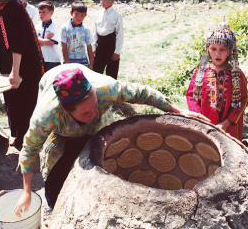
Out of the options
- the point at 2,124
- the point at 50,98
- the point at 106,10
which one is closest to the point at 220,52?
the point at 50,98

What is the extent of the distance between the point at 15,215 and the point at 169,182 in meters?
1.21

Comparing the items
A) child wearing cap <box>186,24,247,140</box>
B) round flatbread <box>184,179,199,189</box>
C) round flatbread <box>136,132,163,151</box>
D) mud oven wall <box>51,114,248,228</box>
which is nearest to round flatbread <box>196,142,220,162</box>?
mud oven wall <box>51,114,248,228</box>

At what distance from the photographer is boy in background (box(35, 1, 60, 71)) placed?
5246mm

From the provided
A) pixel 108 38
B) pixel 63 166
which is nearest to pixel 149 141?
pixel 63 166

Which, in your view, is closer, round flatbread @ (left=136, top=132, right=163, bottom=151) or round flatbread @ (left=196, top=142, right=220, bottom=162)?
round flatbread @ (left=196, top=142, right=220, bottom=162)

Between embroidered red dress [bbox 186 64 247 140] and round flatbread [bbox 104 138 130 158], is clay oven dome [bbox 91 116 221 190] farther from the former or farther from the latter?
embroidered red dress [bbox 186 64 247 140]

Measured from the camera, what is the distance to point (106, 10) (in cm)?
578

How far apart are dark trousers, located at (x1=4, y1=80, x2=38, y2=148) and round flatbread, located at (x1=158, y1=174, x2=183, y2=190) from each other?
216cm

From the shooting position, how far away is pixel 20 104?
459cm

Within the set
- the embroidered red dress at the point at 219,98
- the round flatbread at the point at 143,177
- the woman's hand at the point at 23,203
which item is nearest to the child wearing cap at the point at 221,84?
the embroidered red dress at the point at 219,98

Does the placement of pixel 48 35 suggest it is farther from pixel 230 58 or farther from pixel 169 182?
pixel 169 182

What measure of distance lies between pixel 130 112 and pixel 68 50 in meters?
1.19

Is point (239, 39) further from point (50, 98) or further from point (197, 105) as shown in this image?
point (50, 98)

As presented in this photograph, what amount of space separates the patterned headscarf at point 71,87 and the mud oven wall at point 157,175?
0.91 feet
